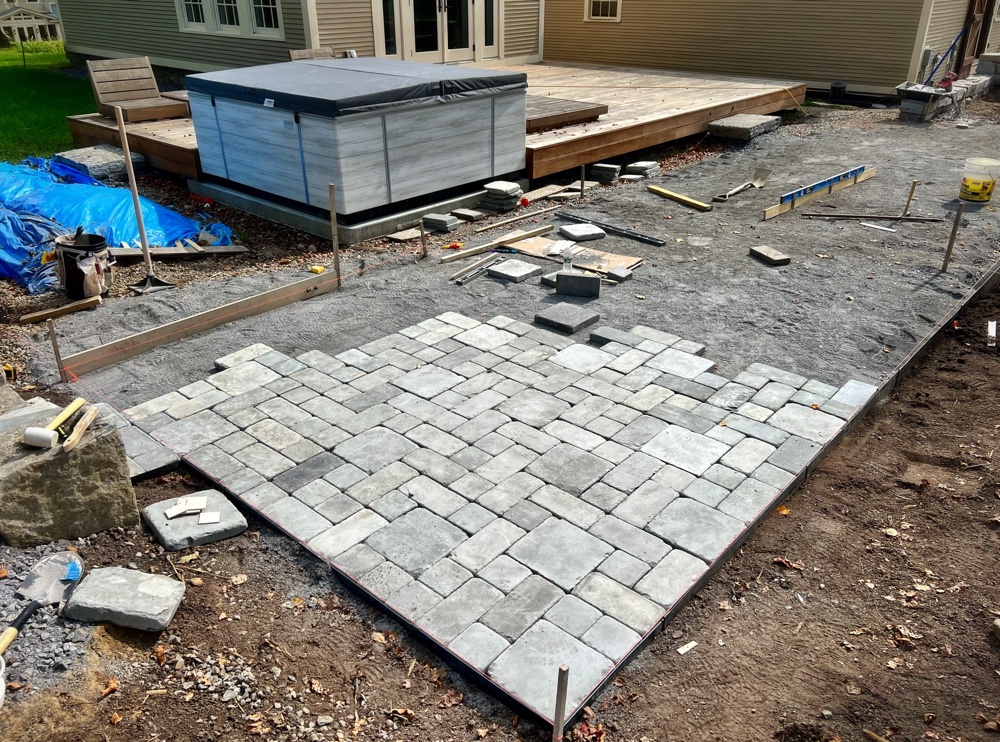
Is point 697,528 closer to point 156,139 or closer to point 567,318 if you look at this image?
point 567,318

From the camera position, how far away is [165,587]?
150 inches

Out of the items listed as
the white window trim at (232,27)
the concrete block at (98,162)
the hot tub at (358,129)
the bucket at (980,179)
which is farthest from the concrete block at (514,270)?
the white window trim at (232,27)

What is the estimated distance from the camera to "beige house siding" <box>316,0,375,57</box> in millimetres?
13070

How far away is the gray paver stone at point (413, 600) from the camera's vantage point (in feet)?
12.3

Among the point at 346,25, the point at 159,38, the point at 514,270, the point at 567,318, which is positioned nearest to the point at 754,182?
the point at 514,270

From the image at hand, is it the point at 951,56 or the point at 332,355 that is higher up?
the point at 951,56

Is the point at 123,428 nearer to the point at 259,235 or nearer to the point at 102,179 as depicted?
the point at 259,235

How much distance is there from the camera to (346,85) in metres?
8.81

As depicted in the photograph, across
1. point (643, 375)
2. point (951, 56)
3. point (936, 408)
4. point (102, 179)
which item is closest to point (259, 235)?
point (102, 179)

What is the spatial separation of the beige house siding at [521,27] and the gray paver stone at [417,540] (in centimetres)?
1501

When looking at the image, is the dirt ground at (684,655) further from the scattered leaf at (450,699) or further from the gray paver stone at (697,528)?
the gray paver stone at (697,528)

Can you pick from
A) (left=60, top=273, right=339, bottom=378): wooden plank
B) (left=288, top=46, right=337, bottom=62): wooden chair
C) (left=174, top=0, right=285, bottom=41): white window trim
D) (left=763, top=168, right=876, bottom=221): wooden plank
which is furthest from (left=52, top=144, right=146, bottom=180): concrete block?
(left=763, top=168, right=876, bottom=221): wooden plank

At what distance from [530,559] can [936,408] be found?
3.53m

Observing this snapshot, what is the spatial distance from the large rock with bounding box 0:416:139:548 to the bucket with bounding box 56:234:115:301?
10.7 ft
